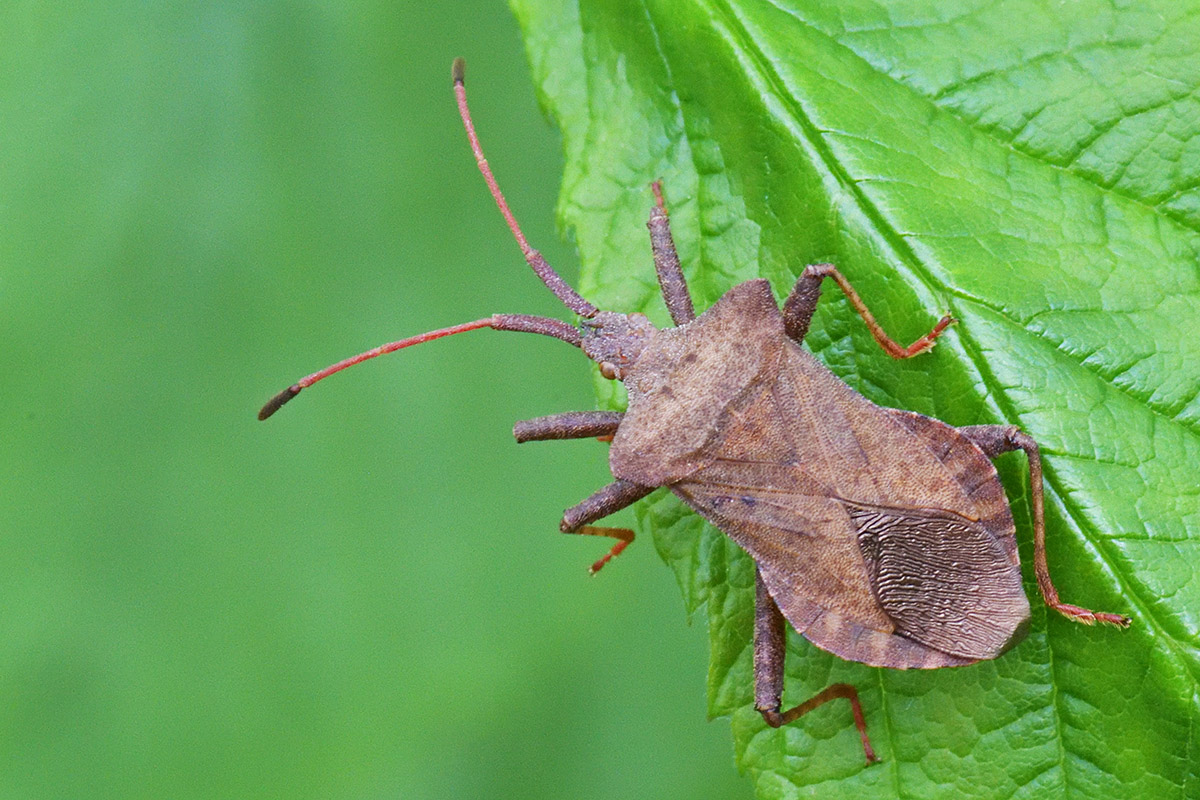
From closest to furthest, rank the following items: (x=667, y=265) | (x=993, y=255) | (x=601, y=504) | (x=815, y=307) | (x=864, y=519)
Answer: (x=993, y=255), (x=864, y=519), (x=815, y=307), (x=667, y=265), (x=601, y=504)

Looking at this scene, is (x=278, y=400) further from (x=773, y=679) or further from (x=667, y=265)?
(x=773, y=679)

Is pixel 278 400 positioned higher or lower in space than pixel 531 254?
lower

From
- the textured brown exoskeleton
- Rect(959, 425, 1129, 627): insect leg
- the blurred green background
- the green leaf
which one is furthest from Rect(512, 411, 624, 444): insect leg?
Rect(959, 425, 1129, 627): insect leg

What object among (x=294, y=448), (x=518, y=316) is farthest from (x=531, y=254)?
(x=294, y=448)

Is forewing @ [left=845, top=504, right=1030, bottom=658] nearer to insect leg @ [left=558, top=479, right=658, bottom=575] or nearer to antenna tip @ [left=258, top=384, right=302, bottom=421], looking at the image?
insect leg @ [left=558, top=479, right=658, bottom=575]

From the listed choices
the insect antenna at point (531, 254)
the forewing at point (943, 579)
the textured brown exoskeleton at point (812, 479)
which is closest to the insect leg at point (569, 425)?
the textured brown exoskeleton at point (812, 479)

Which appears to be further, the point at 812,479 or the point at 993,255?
the point at 812,479

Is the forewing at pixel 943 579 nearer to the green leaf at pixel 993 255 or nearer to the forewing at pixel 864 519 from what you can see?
the forewing at pixel 864 519

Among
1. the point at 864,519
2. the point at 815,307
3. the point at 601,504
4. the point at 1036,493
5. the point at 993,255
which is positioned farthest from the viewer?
the point at 601,504
